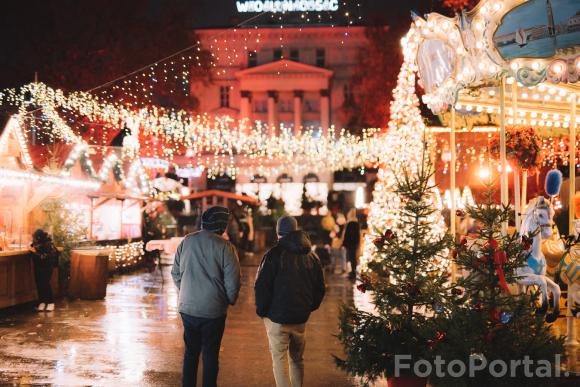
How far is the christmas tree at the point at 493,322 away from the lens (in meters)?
5.71

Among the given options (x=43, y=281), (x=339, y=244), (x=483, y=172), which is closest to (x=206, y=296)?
(x=43, y=281)

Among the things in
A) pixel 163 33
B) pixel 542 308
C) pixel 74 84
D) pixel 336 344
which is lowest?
pixel 336 344

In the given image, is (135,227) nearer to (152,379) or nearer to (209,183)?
(152,379)

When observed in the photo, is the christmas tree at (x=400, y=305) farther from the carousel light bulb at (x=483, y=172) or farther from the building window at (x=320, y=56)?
the building window at (x=320, y=56)

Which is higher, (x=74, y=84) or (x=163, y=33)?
(x=163, y=33)

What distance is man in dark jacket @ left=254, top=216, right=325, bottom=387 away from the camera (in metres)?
6.32

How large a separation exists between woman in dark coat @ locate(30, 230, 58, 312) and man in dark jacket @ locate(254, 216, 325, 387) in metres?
7.56

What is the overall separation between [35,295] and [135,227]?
10.6 meters

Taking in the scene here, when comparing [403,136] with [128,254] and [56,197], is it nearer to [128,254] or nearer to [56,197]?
[56,197]

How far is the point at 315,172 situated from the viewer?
56625 mm

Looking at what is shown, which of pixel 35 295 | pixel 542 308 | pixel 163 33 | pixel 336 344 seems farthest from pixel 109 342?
pixel 163 33

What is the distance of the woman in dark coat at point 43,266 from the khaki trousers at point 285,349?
298 inches

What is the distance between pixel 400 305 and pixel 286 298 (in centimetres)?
118

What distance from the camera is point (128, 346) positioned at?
9312mm
